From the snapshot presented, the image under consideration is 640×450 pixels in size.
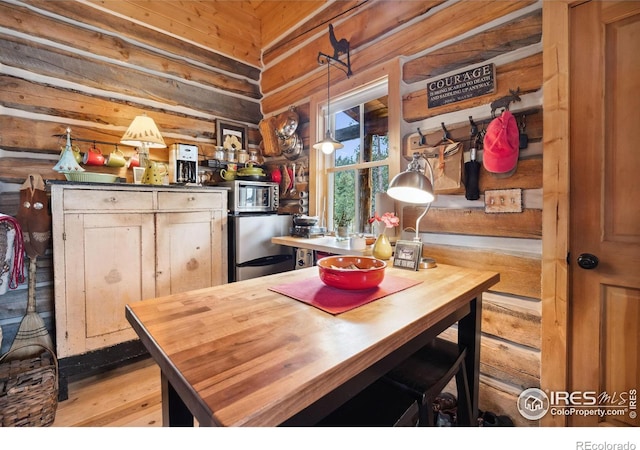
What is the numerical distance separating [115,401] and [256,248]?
1566mm

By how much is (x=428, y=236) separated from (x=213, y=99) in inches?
111

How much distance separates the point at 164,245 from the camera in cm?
249

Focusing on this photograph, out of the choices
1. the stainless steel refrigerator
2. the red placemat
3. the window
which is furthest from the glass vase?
the stainless steel refrigerator

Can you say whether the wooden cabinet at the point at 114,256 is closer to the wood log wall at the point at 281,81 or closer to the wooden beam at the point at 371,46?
the wood log wall at the point at 281,81

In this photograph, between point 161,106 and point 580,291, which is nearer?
point 580,291

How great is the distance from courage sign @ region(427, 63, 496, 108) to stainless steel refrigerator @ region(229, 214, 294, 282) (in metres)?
1.86

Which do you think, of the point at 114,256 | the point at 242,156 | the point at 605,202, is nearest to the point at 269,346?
the point at 605,202

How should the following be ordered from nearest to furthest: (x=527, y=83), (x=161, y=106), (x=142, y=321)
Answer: (x=142, y=321) → (x=527, y=83) → (x=161, y=106)

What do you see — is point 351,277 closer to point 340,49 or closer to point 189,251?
point 189,251

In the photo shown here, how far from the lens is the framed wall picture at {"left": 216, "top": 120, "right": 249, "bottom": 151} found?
3396mm

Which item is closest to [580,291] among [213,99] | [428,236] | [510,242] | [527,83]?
[510,242]

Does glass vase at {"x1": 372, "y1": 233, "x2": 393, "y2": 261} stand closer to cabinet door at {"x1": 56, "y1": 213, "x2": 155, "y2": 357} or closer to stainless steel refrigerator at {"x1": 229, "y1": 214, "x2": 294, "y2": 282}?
stainless steel refrigerator at {"x1": 229, "y1": 214, "x2": 294, "y2": 282}

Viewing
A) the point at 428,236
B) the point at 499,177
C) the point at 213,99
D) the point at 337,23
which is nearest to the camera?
the point at 499,177

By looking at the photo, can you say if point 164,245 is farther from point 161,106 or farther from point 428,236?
point 428,236
